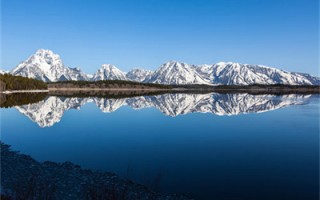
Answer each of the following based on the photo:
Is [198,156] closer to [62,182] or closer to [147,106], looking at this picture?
[62,182]

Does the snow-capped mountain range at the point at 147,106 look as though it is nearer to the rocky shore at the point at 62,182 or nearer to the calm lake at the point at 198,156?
the calm lake at the point at 198,156

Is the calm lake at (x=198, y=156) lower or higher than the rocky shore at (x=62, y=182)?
lower

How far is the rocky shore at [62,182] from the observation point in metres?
19.5

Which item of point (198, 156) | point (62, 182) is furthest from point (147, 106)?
point (62, 182)

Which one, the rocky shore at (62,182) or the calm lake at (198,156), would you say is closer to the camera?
the rocky shore at (62,182)

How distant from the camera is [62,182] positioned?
22.8 m

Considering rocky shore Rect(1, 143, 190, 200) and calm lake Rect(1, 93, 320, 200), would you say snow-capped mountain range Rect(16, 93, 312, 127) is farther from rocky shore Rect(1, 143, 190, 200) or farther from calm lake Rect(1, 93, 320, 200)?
rocky shore Rect(1, 143, 190, 200)

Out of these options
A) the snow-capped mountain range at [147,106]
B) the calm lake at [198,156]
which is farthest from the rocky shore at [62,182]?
the snow-capped mountain range at [147,106]

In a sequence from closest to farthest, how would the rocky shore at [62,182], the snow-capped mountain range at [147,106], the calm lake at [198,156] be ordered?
1. the rocky shore at [62,182]
2. the calm lake at [198,156]
3. the snow-capped mountain range at [147,106]

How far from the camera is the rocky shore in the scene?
768 inches

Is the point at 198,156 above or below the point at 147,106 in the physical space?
below

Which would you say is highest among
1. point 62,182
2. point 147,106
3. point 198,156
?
point 147,106

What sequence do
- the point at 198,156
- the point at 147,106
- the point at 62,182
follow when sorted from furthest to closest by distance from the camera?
the point at 147,106
the point at 198,156
the point at 62,182

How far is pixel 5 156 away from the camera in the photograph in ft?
100
